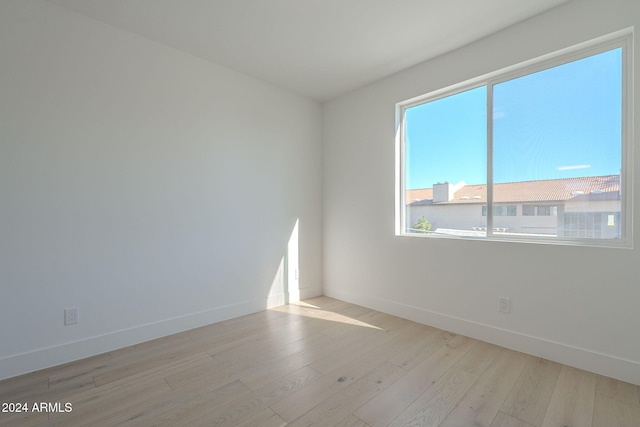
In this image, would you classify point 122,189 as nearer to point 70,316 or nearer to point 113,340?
point 70,316

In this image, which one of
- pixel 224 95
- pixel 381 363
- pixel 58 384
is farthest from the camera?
pixel 224 95

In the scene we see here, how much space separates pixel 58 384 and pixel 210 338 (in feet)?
3.34

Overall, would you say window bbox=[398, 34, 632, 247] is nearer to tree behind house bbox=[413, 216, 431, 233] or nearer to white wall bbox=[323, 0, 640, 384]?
tree behind house bbox=[413, 216, 431, 233]

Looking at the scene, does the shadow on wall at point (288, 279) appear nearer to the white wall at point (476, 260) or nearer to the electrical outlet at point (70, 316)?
the white wall at point (476, 260)

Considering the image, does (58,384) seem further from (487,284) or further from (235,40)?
(487,284)

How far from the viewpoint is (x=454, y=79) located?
270cm

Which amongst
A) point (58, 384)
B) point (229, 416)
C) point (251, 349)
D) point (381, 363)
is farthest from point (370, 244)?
point (58, 384)

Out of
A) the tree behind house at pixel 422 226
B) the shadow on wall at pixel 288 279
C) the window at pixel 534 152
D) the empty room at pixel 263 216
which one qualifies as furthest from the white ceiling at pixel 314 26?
the shadow on wall at pixel 288 279

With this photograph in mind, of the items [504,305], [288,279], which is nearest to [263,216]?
[288,279]

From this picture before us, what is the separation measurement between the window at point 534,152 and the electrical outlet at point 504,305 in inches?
20.7

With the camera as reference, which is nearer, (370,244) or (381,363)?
(381,363)

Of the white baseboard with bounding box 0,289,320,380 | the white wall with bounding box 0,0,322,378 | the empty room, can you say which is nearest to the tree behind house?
the empty room

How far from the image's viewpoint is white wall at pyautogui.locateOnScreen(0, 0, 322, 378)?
6.65ft

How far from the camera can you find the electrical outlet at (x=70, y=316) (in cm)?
218
